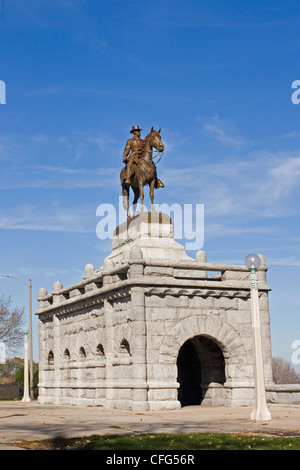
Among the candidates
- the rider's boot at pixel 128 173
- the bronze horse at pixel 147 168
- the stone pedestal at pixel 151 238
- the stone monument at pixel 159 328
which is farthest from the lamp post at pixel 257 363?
the rider's boot at pixel 128 173

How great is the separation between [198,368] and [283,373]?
51.5 meters

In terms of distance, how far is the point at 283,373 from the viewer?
73.8 m

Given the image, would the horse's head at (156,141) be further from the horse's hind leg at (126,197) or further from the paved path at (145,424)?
the paved path at (145,424)

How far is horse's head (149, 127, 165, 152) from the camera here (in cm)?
2383

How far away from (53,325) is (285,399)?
1167 centimetres

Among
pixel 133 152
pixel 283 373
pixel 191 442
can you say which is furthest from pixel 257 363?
pixel 283 373

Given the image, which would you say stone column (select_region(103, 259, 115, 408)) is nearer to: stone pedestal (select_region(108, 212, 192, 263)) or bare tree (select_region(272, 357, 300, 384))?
stone pedestal (select_region(108, 212, 192, 263))

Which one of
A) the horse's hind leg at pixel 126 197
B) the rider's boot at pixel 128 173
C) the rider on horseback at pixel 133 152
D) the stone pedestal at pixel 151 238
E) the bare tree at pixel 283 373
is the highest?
the rider on horseback at pixel 133 152

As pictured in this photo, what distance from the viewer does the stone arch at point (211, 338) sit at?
2077 cm

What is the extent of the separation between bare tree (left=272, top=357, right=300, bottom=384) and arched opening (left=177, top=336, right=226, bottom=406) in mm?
45495

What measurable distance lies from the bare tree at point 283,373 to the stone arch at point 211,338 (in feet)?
159

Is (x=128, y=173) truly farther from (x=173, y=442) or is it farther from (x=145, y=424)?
(x=173, y=442)
